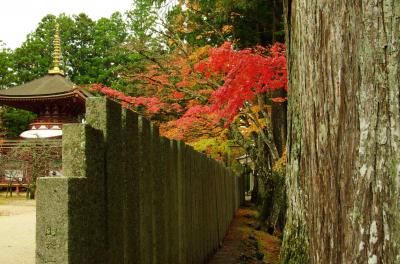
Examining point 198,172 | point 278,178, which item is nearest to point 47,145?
point 278,178

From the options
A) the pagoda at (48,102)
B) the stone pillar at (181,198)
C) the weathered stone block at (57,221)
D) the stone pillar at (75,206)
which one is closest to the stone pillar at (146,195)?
the stone pillar at (75,206)

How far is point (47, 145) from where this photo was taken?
918 inches

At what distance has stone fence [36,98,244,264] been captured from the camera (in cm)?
172

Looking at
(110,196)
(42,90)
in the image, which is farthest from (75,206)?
(42,90)

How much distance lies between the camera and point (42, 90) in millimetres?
26438

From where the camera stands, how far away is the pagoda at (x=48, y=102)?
2577 centimetres

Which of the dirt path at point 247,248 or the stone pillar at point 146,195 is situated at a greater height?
the stone pillar at point 146,195

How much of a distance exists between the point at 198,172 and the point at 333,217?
3704 mm

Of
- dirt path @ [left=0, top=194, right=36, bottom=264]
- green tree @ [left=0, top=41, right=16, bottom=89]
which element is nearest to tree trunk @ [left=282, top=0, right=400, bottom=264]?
dirt path @ [left=0, top=194, right=36, bottom=264]

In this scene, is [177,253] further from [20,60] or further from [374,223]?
[20,60]

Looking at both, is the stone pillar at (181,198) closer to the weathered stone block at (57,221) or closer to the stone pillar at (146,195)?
the stone pillar at (146,195)

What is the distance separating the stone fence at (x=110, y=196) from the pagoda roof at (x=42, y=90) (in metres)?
22.1

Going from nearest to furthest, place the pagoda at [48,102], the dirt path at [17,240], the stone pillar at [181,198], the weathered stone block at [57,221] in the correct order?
the weathered stone block at [57,221] → the stone pillar at [181,198] → the dirt path at [17,240] → the pagoda at [48,102]

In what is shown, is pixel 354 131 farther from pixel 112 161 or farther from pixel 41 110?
pixel 41 110
